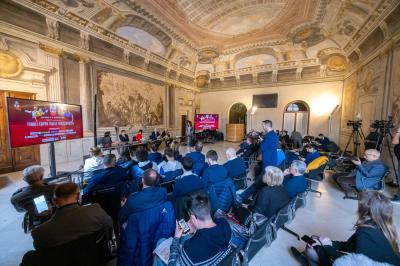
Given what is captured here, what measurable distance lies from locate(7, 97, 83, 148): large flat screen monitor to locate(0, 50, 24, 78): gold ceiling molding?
2866mm

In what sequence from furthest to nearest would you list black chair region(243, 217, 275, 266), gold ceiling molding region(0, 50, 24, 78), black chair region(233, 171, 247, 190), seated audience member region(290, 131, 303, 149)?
seated audience member region(290, 131, 303, 149)
gold ceiling molding region(0, 50, 24, 78)
black chair region(233, 171, 247, 190)
black chair region(243, 217, 275, 266)

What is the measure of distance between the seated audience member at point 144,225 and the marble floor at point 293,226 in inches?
46.1

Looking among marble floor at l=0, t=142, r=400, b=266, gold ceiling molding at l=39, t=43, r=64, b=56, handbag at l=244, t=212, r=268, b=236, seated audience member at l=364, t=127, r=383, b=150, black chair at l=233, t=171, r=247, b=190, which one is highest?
gold ceiling molding at l=39, t=43, r=64, b=56

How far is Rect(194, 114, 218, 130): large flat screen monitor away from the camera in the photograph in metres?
10.5

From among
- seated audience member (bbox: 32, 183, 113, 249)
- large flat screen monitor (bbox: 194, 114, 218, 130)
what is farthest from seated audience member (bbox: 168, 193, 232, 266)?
large flat screen monitor (bbox: 194, 114, 218, 130)

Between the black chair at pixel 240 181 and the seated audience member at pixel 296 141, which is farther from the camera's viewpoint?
the seated audience member at pixel 296 141

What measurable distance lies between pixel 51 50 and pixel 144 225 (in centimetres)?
707

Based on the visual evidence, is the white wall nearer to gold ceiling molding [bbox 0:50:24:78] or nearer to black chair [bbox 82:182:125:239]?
gold ceiling molding [bbox 0:50:24:78]

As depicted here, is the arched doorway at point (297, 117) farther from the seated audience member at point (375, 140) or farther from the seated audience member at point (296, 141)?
the seated audience member at point (375, 140)

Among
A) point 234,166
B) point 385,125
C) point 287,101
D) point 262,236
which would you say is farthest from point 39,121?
point 287,101

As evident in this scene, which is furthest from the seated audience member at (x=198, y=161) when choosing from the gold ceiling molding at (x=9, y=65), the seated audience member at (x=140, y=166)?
the gold ceiling molding at (x=9, y=65)

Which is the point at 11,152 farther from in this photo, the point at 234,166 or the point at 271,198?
the point at 271,198

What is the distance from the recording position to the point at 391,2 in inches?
166

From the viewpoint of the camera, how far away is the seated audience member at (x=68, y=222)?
1.16 metres
